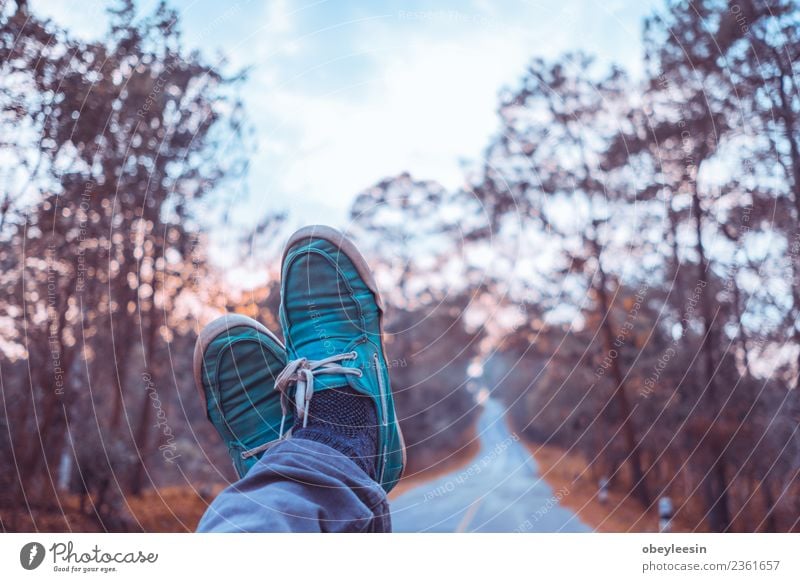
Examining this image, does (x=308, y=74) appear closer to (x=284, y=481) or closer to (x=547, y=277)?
(x=284, y=481)

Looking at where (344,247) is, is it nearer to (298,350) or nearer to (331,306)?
(331,306)

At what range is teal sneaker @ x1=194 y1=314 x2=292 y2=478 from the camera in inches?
57.4

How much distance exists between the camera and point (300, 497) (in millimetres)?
932

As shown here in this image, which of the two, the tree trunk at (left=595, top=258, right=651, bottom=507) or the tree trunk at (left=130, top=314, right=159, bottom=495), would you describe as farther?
the tree trunk at (left=595, top=258, right=651, bottom=507)

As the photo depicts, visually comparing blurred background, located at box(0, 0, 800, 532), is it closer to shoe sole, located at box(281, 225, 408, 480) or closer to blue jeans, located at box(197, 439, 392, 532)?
shoe sole, located at box(281, 225, 408, 480)

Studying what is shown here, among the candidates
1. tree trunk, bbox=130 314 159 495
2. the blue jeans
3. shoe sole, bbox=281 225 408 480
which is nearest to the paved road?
tree trunk, bbox=130 314 159 495

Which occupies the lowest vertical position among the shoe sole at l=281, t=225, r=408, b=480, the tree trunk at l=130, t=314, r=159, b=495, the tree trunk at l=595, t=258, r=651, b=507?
the tree trunk at l=595, t=258, r=651, b=507

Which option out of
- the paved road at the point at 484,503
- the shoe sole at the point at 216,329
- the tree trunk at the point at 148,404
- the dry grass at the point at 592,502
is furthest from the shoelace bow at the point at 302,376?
the tree trunk at the point at 148,404

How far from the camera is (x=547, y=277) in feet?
10.8

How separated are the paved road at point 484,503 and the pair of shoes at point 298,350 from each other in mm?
1300

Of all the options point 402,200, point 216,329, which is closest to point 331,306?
point 216,329

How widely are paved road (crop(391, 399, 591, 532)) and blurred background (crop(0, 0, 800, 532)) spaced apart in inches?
1.2
